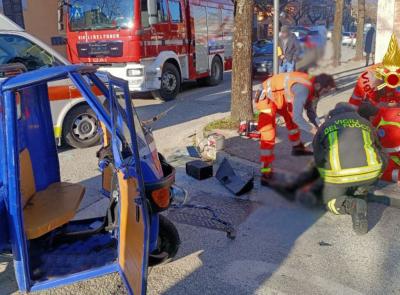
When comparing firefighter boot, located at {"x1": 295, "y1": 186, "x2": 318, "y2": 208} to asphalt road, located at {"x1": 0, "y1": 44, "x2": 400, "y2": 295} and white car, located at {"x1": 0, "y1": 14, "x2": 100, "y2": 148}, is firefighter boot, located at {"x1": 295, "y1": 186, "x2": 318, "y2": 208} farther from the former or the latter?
white car, located at {"x1": 0, "y1": 14, "x2": 100, "y2": 148}

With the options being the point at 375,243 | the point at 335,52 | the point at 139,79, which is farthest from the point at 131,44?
the point at 335,52

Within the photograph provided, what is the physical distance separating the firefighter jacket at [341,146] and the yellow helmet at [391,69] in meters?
0.63

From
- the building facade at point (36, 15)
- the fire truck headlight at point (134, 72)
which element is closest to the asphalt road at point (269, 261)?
the fire truck headlight at point (134, 72)

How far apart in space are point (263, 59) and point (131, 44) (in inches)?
199

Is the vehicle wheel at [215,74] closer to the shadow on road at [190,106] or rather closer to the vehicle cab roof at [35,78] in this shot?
the shadow on road at [190,106]

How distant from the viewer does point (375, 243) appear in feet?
11.8

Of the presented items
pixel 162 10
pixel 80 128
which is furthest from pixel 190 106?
pixel 80 128

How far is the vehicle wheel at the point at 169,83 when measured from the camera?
10875mm

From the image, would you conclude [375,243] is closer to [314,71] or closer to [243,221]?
[243,221]

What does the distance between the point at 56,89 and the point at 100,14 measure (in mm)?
4543

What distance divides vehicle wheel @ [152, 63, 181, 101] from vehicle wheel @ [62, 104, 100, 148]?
13.9 ft

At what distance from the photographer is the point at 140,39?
9789 millimetres

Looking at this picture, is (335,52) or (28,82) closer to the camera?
(335,52)

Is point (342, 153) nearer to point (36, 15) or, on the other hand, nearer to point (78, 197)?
point (78, 197)
